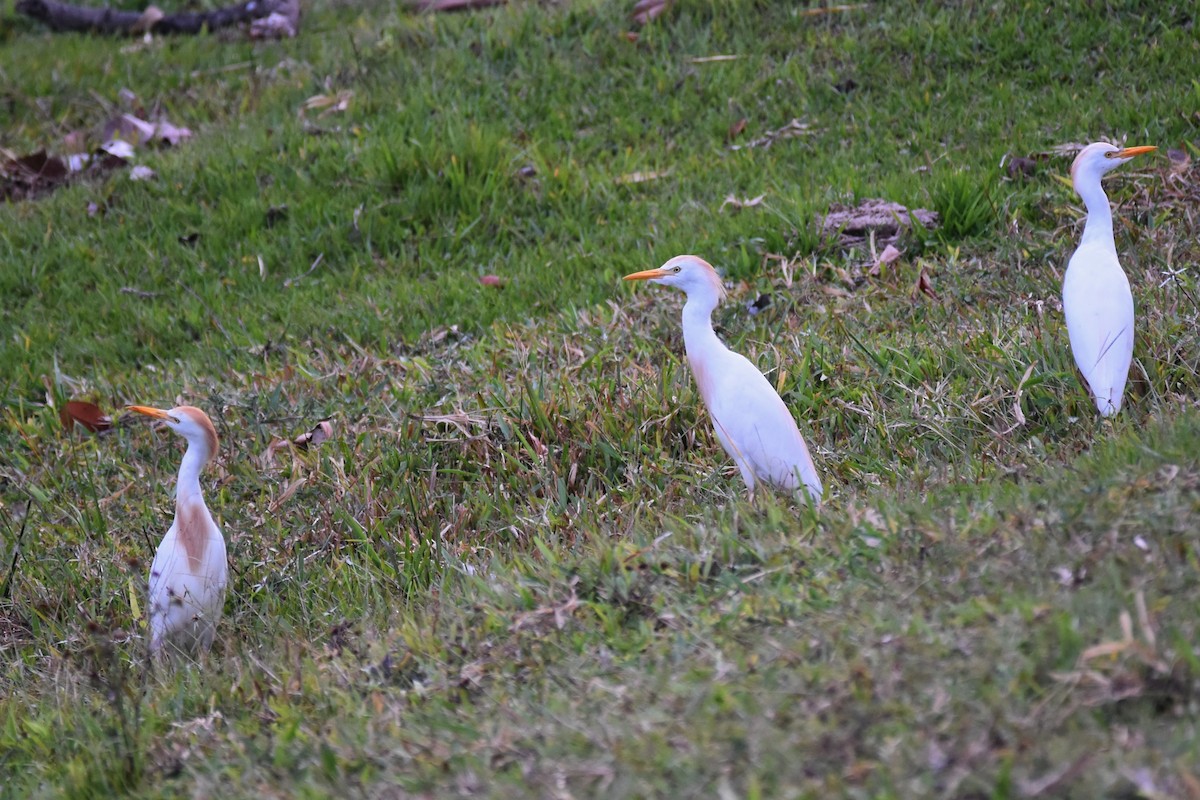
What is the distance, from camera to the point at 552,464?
4.11 meters

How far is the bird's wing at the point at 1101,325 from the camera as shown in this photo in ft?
11.4

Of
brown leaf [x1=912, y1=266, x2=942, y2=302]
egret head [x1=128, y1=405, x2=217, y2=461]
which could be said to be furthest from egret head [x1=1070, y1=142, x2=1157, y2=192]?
egret head [x1=128, y1=405, x2=217, y2=461]

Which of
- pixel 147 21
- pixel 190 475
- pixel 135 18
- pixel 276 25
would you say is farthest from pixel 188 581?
pixel 135 18

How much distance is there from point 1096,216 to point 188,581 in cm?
345

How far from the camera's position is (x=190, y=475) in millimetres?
3846

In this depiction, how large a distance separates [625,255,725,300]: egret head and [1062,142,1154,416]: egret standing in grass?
4.01 ft

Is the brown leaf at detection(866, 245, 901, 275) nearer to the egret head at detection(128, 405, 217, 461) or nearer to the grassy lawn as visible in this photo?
the grassy lawn

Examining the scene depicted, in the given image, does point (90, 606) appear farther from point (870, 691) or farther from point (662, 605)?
point (870, 691)

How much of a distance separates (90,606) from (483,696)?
6.43 feet

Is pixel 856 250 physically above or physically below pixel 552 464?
above

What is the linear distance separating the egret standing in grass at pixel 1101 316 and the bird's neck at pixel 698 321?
1.22 metres

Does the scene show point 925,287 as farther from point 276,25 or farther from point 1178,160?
point 276,25

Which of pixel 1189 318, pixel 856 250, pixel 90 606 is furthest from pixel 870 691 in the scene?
pixel 856 250

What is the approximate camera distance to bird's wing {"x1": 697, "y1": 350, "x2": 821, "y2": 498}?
3624 mm
